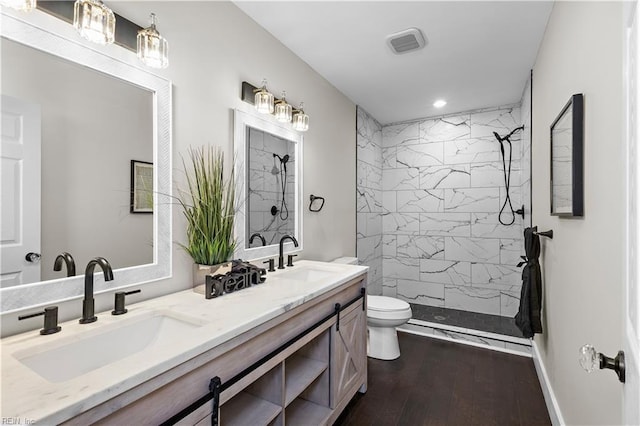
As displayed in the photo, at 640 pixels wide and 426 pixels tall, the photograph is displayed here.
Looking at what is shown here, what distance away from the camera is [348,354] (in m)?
1.96

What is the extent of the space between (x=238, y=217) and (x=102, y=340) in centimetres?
100

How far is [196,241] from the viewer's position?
1606 millimetres

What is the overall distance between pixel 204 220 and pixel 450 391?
2113 mm

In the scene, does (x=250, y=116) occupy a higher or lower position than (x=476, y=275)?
higher

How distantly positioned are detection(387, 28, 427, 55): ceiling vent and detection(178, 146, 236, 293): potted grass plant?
62.4 inches

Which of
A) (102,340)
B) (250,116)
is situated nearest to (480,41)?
(250,116)

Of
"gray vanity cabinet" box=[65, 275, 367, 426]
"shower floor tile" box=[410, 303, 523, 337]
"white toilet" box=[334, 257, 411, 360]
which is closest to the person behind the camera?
"gray vanity cabinet" box=[65, 275, 367, 426]

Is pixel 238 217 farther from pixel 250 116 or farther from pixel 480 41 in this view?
pixel 480 41

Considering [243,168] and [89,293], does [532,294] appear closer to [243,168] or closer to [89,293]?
[243,168]

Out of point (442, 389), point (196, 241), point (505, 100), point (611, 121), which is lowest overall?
point (442, 389)

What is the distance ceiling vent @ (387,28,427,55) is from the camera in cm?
219

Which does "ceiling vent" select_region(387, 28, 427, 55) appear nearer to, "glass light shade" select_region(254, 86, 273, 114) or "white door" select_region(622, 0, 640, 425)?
"glass light shade" select_region(254, 86, 273, 114)

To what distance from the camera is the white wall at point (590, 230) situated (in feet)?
3.38

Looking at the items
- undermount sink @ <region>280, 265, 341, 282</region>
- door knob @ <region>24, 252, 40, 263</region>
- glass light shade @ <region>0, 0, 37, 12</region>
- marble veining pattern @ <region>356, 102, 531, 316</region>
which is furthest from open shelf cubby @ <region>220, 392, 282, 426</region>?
marble veining pattern @ <region>356, 102, 531, 316</region>
